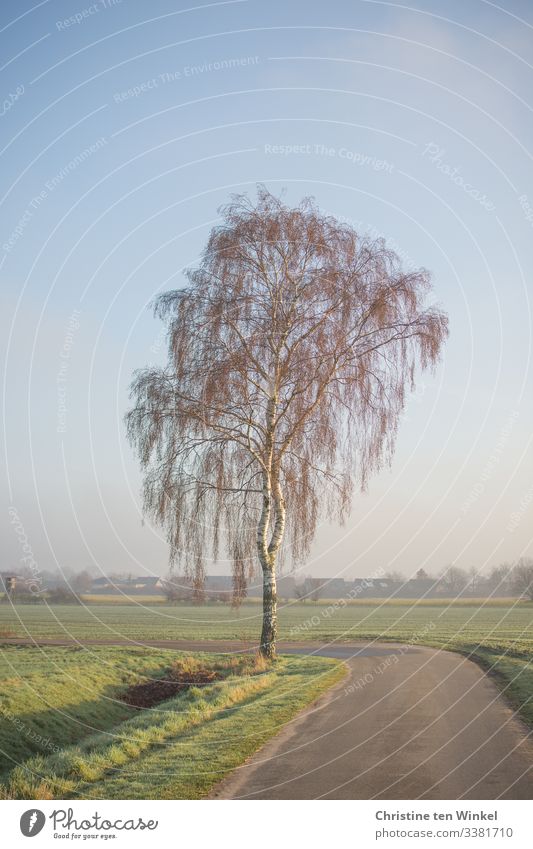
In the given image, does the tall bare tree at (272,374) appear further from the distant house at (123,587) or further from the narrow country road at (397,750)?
the distant house at (123,587)

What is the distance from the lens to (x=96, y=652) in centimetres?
2514

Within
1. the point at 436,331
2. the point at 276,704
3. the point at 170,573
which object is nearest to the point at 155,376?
the point at 170,573

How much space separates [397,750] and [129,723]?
6.10 m

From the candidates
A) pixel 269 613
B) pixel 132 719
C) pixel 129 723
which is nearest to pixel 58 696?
pixel 132 719

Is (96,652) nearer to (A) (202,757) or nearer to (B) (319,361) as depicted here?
(B) (319,361)

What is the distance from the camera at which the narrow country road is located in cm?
812

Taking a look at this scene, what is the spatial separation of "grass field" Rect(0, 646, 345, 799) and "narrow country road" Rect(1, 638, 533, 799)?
1.80ft

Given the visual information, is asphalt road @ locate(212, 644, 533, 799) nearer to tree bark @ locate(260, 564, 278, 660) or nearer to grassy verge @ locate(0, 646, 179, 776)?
grassy verge @ locate(0, 646, 179, 776)

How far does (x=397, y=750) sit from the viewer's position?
9.82m

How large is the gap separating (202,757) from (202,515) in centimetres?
1017

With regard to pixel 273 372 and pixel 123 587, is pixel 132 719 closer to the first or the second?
pixel 273 372

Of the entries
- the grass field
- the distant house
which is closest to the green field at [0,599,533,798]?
the grass field

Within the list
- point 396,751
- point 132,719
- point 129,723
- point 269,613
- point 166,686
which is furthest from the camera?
point 269,613

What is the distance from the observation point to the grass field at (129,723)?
8906 mm
